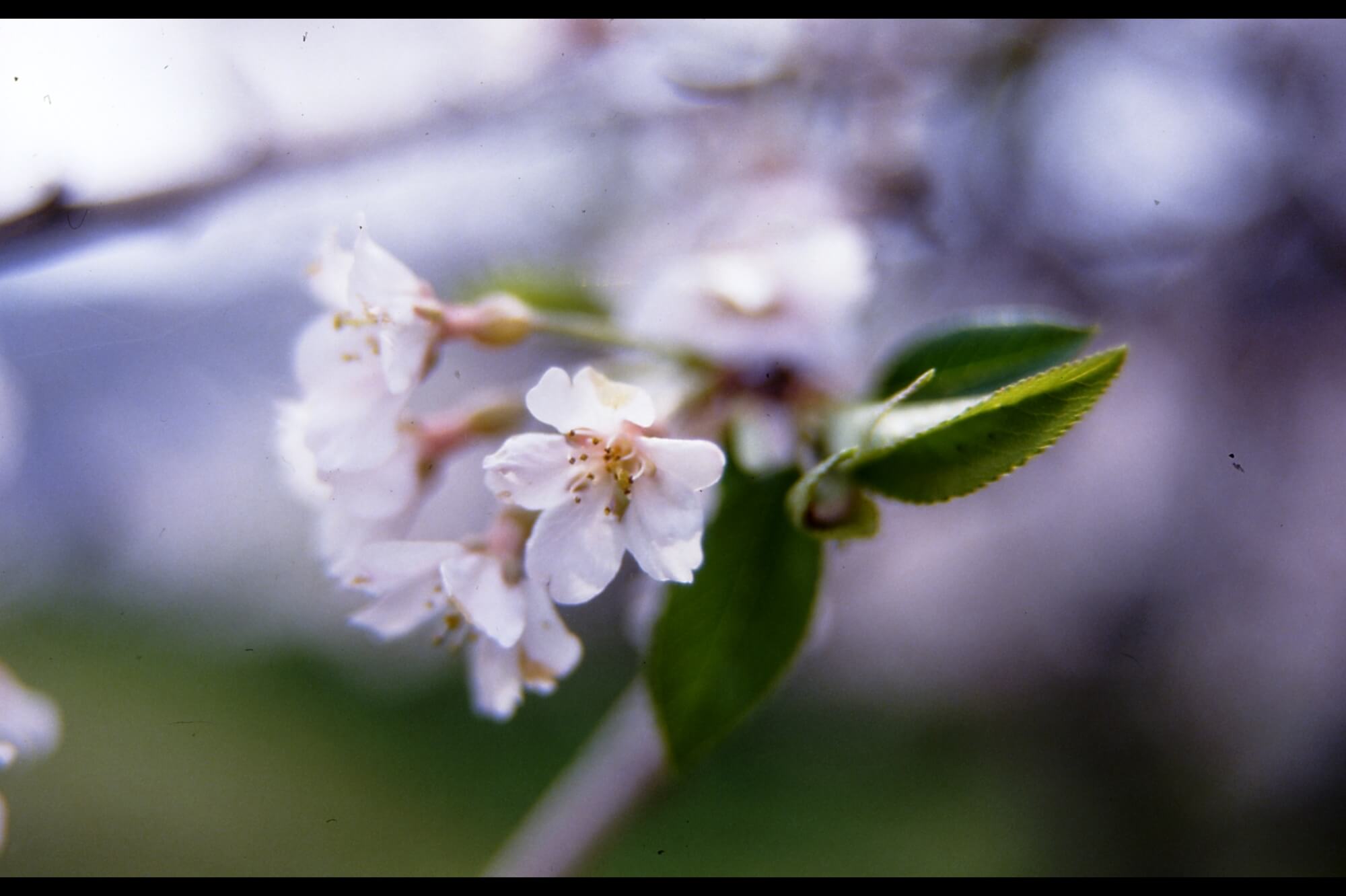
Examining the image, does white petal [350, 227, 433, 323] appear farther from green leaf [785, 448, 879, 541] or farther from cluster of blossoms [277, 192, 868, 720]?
green leaf [785, 448, 879, 541]

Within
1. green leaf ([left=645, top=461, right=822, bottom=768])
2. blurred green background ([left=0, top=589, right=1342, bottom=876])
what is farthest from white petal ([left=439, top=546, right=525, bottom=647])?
blurred green background ([left=0, top=589, right=1342, bottom=876])

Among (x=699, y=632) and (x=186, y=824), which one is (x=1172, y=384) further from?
(x=186, y=824)

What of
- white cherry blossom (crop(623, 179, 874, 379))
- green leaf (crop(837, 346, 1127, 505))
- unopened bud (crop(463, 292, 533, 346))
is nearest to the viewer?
green leaf (crop(837, 346, 1127, 505))

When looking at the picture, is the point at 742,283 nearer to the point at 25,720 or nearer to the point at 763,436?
the point at 763,436

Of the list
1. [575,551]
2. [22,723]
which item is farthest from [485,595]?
[22,723]

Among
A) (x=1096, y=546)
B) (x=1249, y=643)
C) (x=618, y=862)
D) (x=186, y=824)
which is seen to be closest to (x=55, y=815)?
(x=186, y=824)

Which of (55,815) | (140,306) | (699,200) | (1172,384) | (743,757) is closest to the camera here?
(140,306)
